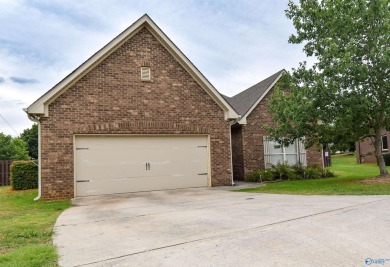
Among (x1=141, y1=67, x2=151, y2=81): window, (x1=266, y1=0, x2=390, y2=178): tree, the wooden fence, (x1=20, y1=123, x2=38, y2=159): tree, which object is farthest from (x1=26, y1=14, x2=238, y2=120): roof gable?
(x1=20, y1=123, x2=38, y2=159): tree

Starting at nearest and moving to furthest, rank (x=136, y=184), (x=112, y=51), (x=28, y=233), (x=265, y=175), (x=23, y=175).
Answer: (x=28, y=233) < (x=112, y=51) < (x=136, y=184) < (x=23, y=175) < (x=265, y=175)

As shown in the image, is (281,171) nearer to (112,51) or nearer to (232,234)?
(112,51)

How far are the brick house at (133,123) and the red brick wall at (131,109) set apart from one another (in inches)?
1.3

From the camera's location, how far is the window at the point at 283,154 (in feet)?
57.5

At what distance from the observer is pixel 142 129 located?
41.4ft

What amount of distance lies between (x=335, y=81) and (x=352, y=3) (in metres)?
3.15

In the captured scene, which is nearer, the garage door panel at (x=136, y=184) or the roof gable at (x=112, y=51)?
the roof gable at (x=112, y=51)

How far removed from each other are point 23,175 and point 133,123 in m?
6.92

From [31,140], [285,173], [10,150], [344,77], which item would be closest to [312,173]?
[285,173]

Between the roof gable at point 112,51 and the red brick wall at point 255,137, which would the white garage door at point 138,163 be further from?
the red brick wall at point 255,137

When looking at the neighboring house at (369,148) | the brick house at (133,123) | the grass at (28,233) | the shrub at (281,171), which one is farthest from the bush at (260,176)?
the neighboring house at (369,148)

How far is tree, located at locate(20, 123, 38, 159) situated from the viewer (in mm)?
48188

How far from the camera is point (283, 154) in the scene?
1789cm

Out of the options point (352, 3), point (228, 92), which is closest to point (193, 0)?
point (352, 3)
